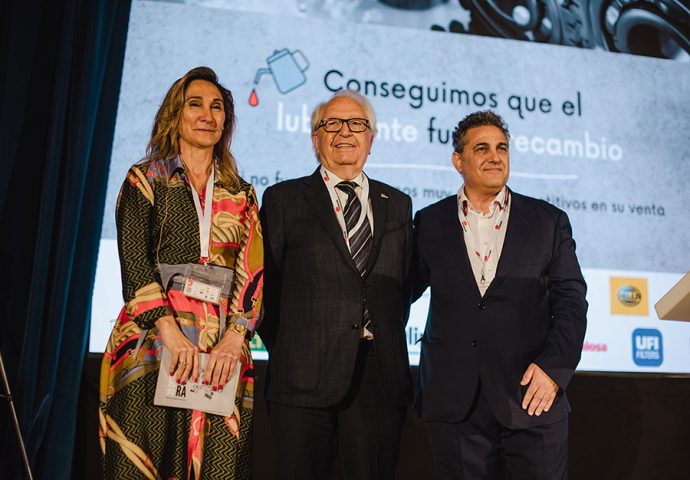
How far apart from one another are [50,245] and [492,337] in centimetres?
201

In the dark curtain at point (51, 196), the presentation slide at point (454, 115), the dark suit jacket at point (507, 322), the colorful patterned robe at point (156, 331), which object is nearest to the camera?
the colorful patterned robe at point (156, 331)

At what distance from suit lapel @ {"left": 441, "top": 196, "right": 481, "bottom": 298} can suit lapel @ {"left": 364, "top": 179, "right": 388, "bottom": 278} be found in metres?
0.21

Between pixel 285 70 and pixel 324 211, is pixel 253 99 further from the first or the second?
pixel 324 211

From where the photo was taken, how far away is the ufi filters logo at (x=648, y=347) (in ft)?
11.1

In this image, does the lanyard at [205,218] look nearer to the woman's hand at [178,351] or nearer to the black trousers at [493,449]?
the woman's hand at [178,351]

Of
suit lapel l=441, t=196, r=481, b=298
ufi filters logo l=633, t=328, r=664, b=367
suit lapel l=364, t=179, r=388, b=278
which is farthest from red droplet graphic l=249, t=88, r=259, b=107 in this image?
ufi filters logo l=633, t=328, r=664, b=367

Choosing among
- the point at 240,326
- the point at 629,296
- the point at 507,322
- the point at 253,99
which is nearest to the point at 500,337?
the point at 507,322

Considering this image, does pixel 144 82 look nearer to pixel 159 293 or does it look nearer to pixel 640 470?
pixel 159 293

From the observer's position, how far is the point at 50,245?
3.07 meters

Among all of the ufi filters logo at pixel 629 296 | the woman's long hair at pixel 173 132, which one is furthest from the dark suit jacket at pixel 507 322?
the ufi filters logo at pixel 629 296

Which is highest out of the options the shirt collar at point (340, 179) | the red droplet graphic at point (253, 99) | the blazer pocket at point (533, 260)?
the red droplet graphic at point (253, 99)

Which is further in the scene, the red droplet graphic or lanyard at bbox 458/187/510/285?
the red droplet graphic

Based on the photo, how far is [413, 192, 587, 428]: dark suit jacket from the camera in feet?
6.79

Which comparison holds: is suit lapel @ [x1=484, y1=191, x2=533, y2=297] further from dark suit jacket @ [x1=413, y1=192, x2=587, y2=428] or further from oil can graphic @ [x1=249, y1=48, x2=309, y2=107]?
oil can graphic @ [x1=249, y1=48, x2=309, y2=107]
